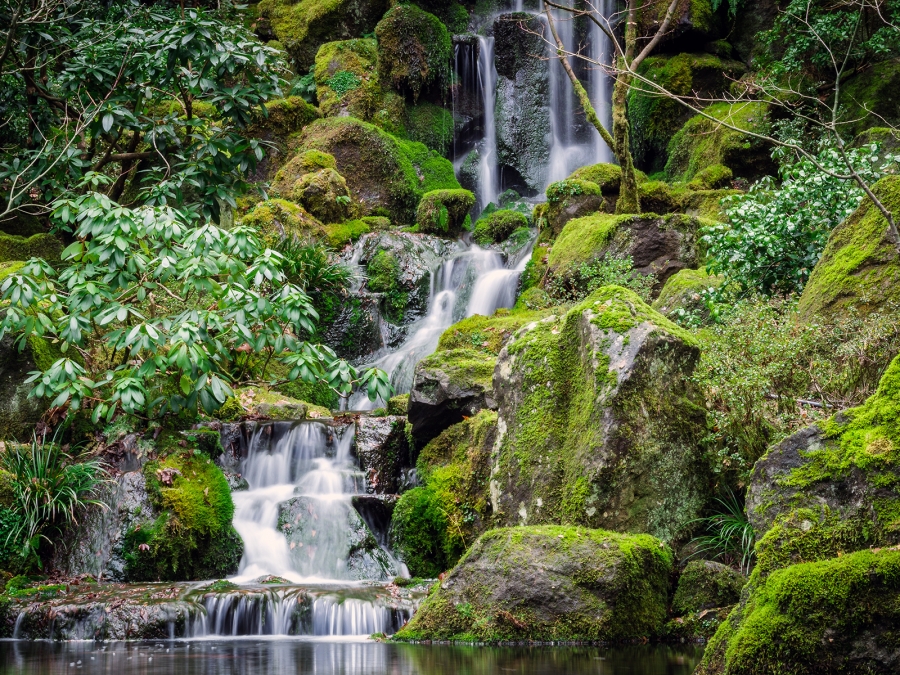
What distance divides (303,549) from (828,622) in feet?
19.4

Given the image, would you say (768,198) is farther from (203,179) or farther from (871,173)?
(203,179)

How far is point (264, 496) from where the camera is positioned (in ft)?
30.4

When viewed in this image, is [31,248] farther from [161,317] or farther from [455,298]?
[455,298]

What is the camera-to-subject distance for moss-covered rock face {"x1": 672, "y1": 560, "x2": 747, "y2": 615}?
595 cm

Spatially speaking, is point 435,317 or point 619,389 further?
point 435,317

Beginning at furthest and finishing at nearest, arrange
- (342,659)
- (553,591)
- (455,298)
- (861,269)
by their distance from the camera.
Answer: (455,298) → (861,269) → (553,591) → (342,659)

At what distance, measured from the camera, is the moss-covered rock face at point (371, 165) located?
1956 cm

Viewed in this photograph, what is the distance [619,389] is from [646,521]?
3.57 feet

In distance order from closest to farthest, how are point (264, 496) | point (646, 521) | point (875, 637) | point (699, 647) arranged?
point (875, 637) < point (699, 647) < point (646, 521) < point (264, 496)

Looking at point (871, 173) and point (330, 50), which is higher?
point (330, 50)

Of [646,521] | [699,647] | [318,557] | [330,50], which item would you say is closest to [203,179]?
[318,557]

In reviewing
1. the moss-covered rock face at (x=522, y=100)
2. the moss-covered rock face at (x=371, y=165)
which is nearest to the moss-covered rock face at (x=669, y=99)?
the moss-covered rock face at (x=522, y=100)

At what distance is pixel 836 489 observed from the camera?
13.9ft

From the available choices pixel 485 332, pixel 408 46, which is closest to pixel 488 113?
pixel 408 46
